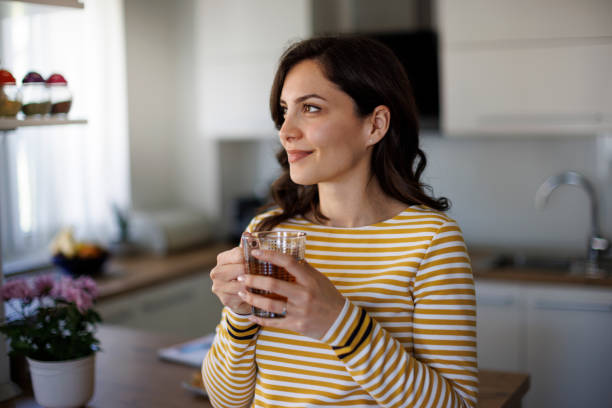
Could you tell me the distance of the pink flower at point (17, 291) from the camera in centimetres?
157

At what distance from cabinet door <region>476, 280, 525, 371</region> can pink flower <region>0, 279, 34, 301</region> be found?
1980 millimetres

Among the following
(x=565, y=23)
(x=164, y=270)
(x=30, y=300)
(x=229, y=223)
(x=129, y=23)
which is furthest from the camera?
(x=229, y=223)

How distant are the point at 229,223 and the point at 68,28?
4.63 ft

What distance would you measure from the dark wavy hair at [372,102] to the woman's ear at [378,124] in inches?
0.5

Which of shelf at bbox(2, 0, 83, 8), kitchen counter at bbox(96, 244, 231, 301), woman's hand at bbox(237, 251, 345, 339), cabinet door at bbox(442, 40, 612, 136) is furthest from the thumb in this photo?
cabinet door at bbox(442, 40, 612, 136)

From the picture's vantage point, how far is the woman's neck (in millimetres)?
1299

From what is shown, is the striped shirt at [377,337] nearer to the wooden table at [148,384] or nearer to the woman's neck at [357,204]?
the woman's neck at [357,204]

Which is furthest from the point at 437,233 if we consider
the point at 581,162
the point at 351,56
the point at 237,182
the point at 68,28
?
the point at 237,182

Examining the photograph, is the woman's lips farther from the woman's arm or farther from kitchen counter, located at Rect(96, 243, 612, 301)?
kitchen counter, located at Rect(96, 243, 612, 301)

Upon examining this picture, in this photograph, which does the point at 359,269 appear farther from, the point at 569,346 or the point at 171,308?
the point at 171,308

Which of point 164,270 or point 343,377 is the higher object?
point 343,377

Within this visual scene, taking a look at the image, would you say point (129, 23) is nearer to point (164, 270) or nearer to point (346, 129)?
point (164, 270)

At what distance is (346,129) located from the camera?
4.02 feet

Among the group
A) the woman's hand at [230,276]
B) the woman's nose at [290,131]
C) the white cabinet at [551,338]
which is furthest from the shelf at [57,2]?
the white cabinet at [551,338]
